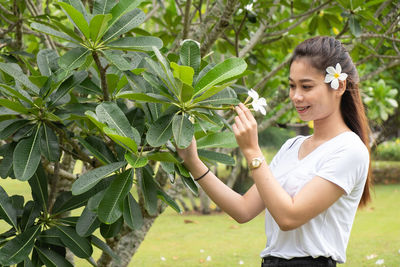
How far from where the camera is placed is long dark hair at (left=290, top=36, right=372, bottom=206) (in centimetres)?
139

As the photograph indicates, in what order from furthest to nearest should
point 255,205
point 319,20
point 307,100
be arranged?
1. point 319,20
2. point 255,205
3. point 307,100

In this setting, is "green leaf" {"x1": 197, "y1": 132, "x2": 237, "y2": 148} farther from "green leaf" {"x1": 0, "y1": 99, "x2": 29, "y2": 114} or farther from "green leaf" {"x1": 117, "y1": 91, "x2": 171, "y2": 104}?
"green leaf" {"x1": 0, "y1": 99, "x2": 29, "y2": 114}

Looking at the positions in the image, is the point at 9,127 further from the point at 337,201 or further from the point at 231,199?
the point at 337,201

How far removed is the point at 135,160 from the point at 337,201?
0.59m

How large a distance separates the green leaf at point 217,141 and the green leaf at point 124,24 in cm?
43

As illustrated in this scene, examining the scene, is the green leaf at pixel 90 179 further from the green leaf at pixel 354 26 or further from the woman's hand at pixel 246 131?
the green leaf at pixel 354 26

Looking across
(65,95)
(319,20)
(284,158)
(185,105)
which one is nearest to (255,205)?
(284,158)

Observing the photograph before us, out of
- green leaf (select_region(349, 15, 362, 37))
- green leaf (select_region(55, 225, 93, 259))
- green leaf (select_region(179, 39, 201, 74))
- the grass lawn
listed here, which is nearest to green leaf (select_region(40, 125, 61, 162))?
green leaf (select_region(55, 225, 93, 259))

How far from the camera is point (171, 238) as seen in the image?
5211mm

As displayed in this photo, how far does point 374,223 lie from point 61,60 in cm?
544

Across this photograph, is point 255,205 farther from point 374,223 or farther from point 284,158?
point 374,223

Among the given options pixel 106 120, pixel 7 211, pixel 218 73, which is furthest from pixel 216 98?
pixel 7 211

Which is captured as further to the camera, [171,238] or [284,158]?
[171,238]

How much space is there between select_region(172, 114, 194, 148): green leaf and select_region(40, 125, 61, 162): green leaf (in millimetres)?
449
